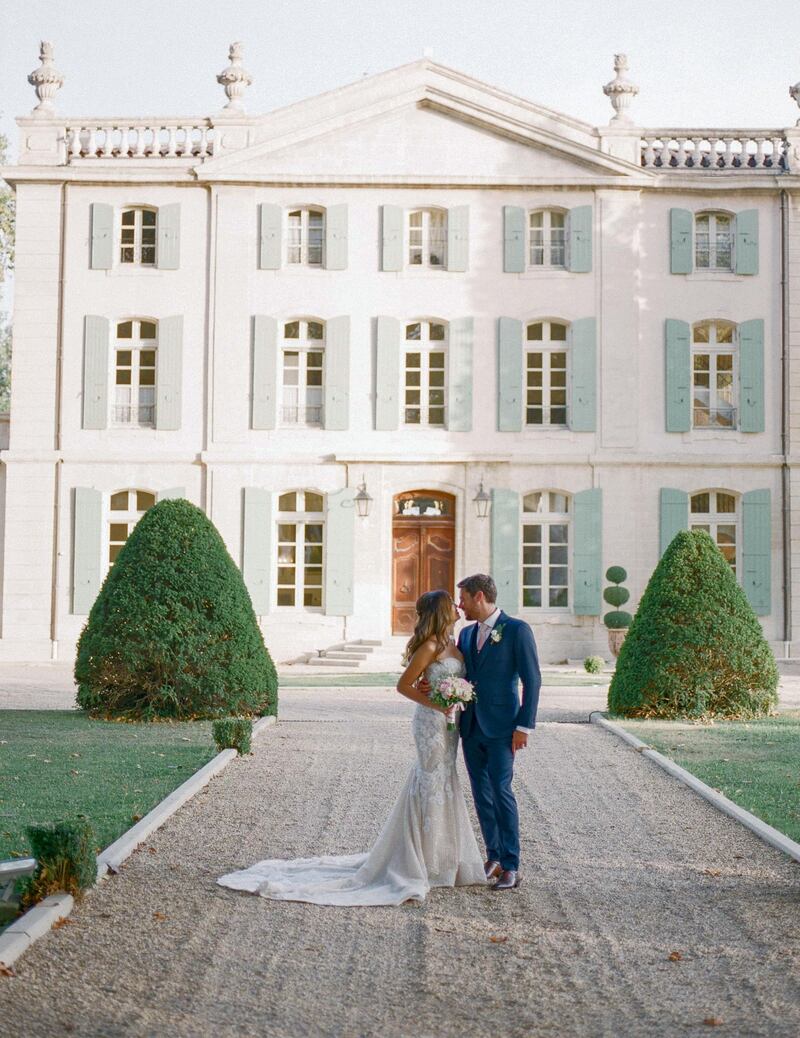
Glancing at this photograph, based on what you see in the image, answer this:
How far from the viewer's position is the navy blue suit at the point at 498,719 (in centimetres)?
671

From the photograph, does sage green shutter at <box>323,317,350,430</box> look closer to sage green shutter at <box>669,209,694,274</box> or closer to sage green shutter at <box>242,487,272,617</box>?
sage green shutter at <box>242,487,272,617</box>

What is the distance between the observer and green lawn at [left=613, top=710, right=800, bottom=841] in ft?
29.3

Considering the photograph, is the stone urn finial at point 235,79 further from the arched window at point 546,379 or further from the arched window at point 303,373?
the arched window at point 546,379

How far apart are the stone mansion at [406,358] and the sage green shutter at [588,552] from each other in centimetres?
5

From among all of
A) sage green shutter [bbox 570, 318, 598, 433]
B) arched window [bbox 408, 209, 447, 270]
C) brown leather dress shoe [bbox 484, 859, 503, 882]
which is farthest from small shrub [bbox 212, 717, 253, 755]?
arched window [bbox 408, 209, 447, 270]

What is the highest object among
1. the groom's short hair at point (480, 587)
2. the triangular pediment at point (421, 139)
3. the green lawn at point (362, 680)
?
the triangular pediment at point (421, 139)

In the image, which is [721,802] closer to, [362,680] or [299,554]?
[362,680]

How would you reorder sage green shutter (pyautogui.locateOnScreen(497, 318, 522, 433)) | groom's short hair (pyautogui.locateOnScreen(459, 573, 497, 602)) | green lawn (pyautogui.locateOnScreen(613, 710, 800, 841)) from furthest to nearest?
sage green shutter (pyautogui.locateOnScreen(497, 318, 522, 433)) → green lawn (pyautogui.locateOnScreen(613, 710, 800, 841)) → groom's short hair (pyautogui.locateOnScreen(459, 573, 497, 602))

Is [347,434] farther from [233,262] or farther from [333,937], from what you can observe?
[333,937]

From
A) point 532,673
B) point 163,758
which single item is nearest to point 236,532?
point 163,758

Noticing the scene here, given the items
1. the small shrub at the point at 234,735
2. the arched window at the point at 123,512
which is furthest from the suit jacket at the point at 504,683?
the arched window at the point at 123,512

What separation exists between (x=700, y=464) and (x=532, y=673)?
18395mm

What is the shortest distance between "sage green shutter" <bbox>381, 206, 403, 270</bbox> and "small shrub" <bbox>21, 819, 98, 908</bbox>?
19.7 m

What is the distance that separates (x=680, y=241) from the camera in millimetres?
24797
